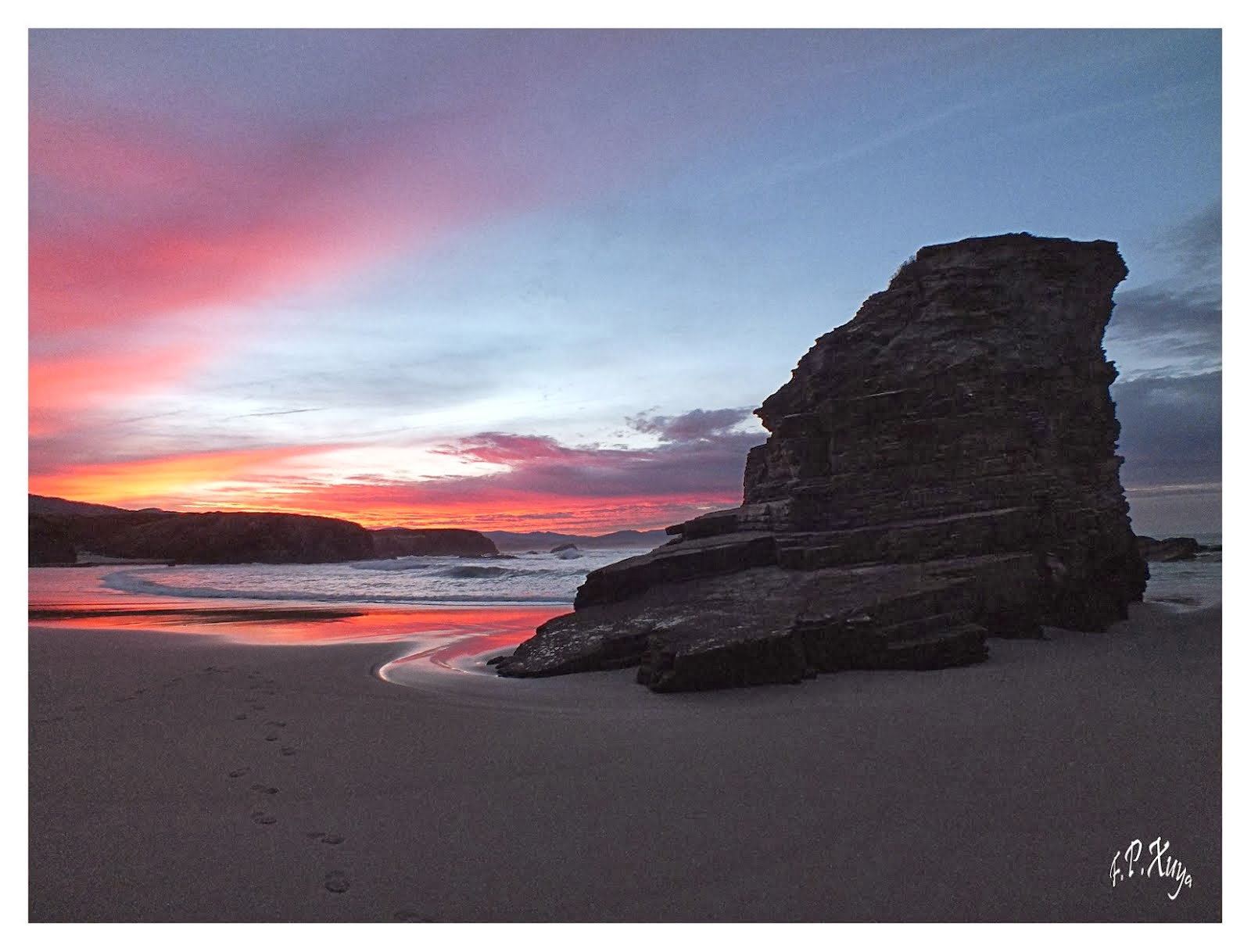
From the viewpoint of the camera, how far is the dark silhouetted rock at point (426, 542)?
187ft

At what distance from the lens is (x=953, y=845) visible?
376 cm

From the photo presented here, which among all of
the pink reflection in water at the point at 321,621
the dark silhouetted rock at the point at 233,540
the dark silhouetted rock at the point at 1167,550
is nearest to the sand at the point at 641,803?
the pink reflection in water at the point at 321,621

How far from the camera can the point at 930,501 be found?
903 centimetres

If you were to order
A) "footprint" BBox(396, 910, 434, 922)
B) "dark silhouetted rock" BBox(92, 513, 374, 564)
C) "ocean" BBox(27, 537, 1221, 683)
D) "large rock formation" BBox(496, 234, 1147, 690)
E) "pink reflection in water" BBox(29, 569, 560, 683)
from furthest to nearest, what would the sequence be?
"dark silhouetted rock" BBox(92, 513, 374, 564), "ocean" BBox(27, 537, 1221, 683), "pink reflection in water" BBox(29, 569, 560, 683), "large rock formation" BBox(496, 234, 1147, 690), "footprint" BBox(396, 910, 434, 922)

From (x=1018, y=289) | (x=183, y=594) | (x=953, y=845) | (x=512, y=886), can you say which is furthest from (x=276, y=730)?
(x=183, y=594)

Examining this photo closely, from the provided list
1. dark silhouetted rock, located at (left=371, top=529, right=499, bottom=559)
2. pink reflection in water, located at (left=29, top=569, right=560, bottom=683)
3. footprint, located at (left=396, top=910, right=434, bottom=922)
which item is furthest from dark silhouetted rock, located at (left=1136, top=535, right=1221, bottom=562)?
dark silhouetted rock, located at (left=371, top=529, right=499, bottom=559)

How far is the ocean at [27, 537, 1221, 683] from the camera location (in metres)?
11.1

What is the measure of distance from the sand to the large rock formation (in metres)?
1.14

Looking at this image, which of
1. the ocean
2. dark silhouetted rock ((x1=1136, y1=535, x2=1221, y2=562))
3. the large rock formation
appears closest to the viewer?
the large rock formation

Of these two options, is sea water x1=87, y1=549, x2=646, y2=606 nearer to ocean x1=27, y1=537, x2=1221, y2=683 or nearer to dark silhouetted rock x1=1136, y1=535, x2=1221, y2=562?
ocean x1=27, y1=537, x2=1221, y2=683

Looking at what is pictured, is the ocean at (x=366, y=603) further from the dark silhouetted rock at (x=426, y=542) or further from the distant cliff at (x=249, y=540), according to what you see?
the dark silhouetted rock at (x=426, y=542)

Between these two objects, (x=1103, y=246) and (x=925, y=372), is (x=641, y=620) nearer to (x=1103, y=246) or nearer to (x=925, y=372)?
(x=925, y=372)

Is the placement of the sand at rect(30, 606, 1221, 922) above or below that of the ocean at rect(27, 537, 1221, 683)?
above

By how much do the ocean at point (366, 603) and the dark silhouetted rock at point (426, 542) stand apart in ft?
80.0
